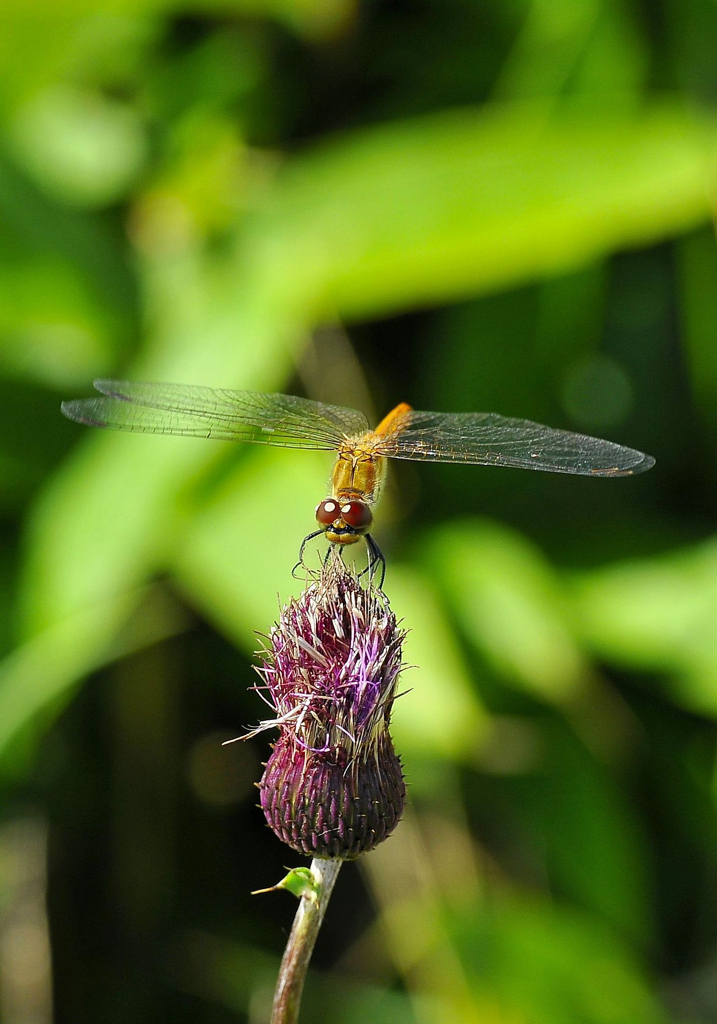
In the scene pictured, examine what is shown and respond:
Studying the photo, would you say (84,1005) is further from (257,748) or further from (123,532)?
(123,532)

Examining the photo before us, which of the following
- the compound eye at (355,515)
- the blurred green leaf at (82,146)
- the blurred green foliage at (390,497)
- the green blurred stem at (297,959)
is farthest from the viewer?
the blurred green leaf at (82,146)

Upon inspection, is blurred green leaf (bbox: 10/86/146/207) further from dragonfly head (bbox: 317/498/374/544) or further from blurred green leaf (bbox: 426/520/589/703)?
dragonfly head (bbox: 317/498/374/544)

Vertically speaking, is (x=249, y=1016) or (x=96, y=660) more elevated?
(x=96, y=660)

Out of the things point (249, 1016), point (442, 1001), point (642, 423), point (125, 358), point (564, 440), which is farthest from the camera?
point (642, 423)

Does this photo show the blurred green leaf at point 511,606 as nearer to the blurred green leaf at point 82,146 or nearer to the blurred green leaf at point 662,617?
the blurred green leaf at point 662,617

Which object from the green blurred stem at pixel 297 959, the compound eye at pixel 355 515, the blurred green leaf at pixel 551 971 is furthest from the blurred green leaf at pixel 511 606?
the green blurred stem at pixel 297 959

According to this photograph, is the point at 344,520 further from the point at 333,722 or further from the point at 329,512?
Result: the point at 333,722

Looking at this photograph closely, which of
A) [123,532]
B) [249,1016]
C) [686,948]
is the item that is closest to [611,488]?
[686,948]
